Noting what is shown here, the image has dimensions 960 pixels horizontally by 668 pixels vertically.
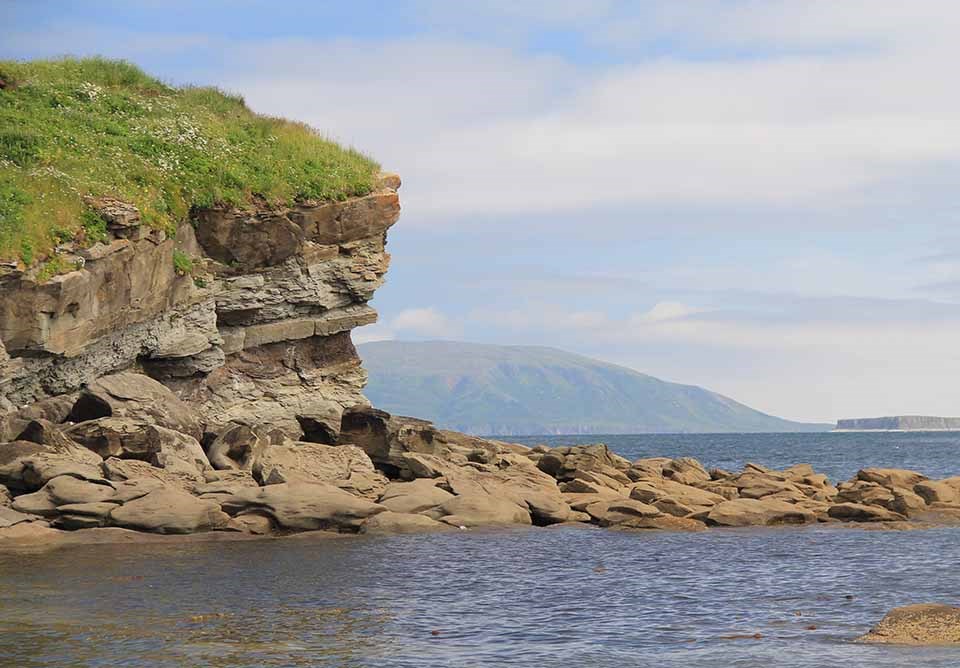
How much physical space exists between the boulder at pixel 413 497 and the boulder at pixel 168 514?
18.2 ft

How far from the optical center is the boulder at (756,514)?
37031 mm

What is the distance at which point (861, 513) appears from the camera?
38.2 metres

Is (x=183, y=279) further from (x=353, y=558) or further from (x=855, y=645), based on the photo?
(x=855, y=645)

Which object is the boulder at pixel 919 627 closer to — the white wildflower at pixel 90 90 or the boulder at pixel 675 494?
the boulder at pixel 675 494

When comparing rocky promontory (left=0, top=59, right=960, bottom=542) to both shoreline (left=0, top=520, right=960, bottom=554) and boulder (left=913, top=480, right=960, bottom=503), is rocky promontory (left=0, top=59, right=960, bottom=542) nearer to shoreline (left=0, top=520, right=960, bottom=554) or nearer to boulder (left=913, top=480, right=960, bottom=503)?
boulder (left=913, top=480, right=960, bottom=503)

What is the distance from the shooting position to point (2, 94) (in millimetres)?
45969

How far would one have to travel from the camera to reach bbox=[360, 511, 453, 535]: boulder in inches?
1313

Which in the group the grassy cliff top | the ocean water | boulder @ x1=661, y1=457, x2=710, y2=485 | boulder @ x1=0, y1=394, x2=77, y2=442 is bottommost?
the ocean water

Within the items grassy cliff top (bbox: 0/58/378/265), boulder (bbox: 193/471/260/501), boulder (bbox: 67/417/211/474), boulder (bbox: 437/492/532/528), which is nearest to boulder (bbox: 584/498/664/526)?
boulder (bbox: 437/492/532/528)

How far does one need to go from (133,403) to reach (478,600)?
19060 mm

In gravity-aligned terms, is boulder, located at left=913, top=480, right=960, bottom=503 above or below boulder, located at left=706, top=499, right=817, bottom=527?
above

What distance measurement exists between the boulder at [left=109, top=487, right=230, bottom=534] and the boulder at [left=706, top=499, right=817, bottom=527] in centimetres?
1587

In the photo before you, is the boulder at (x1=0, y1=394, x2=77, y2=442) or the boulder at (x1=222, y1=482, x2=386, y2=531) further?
the boulder at (x1=0, y1=394, x2=77, y2=442)

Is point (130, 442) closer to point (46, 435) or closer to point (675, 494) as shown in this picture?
point (46, 435)
